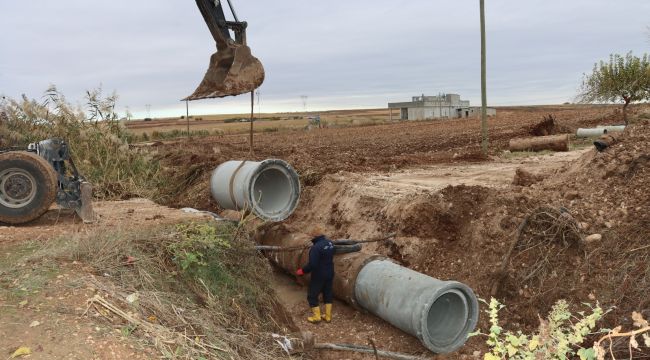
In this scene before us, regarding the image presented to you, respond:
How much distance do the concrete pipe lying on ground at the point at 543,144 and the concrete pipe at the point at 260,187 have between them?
32.6ft

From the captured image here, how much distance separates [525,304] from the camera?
21.7ft

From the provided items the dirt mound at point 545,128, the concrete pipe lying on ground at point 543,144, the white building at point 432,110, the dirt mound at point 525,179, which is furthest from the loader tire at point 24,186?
the white building at point 432,110

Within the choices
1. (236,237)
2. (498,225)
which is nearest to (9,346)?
(236,237)

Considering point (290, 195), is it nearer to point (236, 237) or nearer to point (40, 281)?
Result: point (236, 237)

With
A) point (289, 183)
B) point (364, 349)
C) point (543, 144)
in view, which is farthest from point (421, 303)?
point (543, 144)

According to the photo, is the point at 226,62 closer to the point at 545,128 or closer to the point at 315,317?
the point at 315,317

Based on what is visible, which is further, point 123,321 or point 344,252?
point 344,252

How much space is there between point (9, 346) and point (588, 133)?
19.0 metres

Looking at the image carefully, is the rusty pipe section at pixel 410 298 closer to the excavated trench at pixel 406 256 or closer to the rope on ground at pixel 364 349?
the excavated trench at pixel 406 256

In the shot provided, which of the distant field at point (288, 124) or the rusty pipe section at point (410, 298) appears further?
the distant field at point (288, 124)

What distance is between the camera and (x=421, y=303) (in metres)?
5.79

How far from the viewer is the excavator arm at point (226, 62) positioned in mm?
7219

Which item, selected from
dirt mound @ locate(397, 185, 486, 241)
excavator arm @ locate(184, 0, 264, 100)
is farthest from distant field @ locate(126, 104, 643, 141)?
dirt mound @ locate(397, 185, 486, 241)

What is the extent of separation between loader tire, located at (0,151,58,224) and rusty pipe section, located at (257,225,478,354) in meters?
3.94
